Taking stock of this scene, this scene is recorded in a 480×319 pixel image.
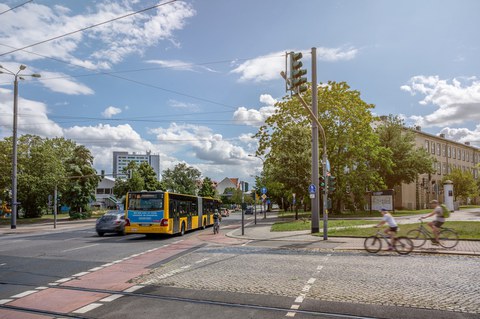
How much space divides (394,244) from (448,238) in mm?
1982

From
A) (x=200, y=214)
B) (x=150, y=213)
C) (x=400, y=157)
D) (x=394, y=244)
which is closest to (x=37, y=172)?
(x=200, y=214)

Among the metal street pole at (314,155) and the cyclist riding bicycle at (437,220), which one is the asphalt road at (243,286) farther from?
the metal street pole at (314,155)

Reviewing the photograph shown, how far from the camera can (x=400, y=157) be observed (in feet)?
171

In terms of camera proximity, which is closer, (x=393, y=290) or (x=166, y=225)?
(x=393, y=290)

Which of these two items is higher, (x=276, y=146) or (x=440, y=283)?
(x=276, y=146)

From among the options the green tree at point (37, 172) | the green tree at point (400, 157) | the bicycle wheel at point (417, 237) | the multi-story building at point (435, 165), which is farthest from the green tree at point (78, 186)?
the bicycle wheel at point (417, 237)

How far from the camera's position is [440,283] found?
8.86 m

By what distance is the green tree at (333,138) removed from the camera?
118ft

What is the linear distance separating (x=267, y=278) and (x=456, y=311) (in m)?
4.13

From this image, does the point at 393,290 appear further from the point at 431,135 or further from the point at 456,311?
the point at 431,135

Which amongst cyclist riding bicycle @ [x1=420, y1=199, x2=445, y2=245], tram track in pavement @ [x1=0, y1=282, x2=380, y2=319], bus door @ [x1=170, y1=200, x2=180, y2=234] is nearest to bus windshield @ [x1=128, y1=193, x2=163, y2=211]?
bus door @ [x1=170, y1=200, x2=180, y2=234]

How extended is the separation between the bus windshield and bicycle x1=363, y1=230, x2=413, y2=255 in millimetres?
11584

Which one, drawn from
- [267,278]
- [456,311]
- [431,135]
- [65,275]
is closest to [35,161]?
[65,275]

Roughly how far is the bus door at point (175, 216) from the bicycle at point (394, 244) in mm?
11828
